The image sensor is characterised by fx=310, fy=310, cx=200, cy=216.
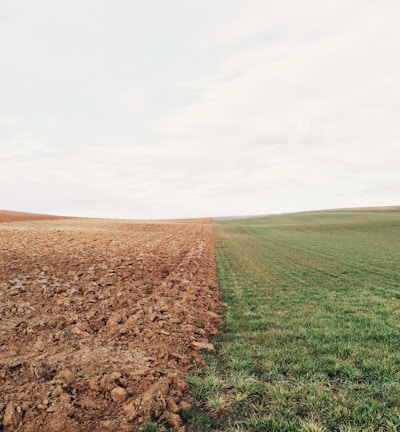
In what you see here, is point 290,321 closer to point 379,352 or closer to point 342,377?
point 379,352

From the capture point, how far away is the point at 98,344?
692 cm

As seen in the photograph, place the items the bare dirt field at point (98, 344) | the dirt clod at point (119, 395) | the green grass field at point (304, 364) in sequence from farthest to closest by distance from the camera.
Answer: the dirt clod at point (119, 395)
the bare dirt field at point (98, 344)
the green grass field at point (304, 364)

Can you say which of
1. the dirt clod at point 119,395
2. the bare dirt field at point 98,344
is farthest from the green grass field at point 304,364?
the dirt clod at point 119,395

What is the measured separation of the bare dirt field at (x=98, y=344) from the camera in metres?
4.55

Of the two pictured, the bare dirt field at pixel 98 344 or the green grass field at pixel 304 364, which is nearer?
the green grass field at pixel 304 364

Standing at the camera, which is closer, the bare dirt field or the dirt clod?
the bare dirt field

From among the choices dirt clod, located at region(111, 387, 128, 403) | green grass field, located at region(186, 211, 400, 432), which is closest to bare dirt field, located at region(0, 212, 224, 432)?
dirt clod, located at region(111, 387, 128, 403)

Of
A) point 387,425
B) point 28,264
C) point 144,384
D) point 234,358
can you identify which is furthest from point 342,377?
point 28,264

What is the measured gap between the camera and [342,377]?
212 inches

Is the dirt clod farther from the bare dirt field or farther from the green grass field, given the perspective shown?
the green grass field

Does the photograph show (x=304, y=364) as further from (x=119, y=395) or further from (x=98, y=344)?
(x=98, y=344)

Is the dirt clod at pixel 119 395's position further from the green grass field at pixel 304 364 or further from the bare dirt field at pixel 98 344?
the green grass field at pixel 304 364

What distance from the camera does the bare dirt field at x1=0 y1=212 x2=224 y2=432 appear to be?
455cm

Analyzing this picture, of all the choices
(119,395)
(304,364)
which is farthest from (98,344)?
(304,364)
